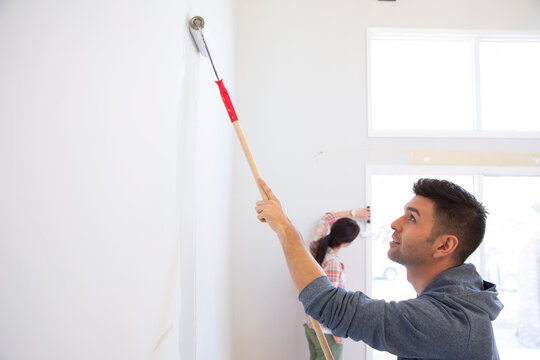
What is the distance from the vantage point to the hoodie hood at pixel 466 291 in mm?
884

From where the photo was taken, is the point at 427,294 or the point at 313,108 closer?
the point at 427,294

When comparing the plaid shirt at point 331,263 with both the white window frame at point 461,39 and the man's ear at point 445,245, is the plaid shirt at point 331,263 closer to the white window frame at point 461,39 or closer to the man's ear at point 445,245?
the white window frame at point 461,39

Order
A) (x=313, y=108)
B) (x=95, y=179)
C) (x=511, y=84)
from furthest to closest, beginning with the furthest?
(x=511, y=84) < (x=313, y=108) < (x=95, y=179)

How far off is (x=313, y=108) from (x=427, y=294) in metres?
1.83

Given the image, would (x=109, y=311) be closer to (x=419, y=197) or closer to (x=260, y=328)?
(x=419, y=197)

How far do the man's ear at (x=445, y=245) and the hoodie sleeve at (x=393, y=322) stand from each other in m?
0.19

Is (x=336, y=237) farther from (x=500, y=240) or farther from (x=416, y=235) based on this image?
(x=500, y=240)

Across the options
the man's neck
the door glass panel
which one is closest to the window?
the door glass panel

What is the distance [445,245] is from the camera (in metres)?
1.02

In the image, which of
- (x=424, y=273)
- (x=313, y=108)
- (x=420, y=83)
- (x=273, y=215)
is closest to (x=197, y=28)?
(x=273, y=215)

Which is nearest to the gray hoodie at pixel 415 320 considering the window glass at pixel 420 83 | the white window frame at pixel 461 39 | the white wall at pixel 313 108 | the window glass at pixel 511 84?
the white wall at pixel 313 108

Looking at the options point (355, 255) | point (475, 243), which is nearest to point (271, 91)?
point (355, 255)

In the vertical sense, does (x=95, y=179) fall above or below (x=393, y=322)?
above

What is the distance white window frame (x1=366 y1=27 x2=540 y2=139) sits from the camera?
259 cm
